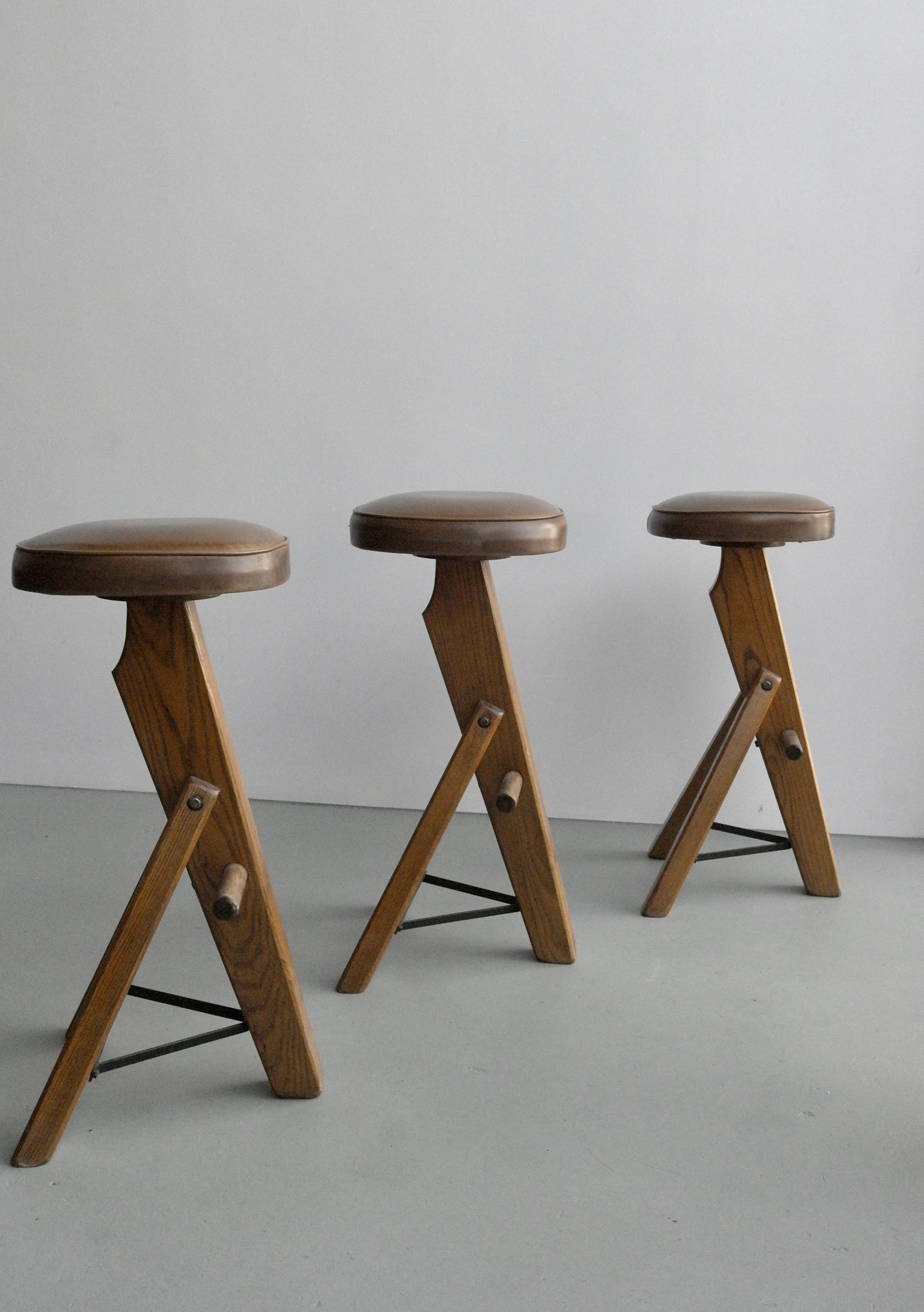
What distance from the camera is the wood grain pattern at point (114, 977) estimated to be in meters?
1.44

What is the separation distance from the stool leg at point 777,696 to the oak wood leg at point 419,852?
2.03ft

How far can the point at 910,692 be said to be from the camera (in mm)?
2693

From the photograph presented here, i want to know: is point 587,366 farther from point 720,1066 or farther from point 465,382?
point 720,1066

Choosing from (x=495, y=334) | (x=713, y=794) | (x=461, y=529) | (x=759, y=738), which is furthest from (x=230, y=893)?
(x=495, y=334)

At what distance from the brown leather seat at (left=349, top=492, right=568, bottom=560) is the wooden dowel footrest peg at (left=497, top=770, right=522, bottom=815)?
0.39m

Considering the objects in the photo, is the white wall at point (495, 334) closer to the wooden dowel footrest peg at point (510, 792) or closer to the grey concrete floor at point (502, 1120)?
the grey concrete floor at point (502, 1120)

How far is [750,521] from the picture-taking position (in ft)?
6.86

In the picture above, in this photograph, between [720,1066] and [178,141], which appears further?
[178,141]

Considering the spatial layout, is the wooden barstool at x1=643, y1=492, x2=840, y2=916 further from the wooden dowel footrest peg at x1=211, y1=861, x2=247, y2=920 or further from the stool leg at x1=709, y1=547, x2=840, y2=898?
the wooden dowel footrest peg at x1=211, y1=861, x2=247, y2=920

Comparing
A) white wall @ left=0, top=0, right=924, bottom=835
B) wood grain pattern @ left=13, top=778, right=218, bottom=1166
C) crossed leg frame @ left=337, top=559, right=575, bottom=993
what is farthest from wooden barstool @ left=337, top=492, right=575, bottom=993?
white wall @ left=0, top=0, right=924, bottom=835

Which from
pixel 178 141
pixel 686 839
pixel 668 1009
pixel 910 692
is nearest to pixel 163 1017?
pixel 668 1009

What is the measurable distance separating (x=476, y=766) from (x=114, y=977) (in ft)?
2.28

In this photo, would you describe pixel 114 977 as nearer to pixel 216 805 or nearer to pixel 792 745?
pixel 216 805

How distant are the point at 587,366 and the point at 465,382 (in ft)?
0.94
